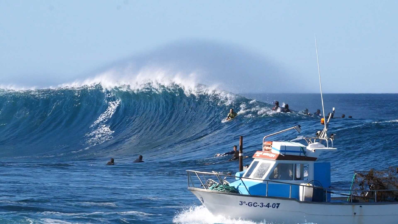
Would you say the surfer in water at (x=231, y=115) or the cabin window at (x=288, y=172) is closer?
the cabin window at (x=288, y=172)

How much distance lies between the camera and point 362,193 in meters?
15.0

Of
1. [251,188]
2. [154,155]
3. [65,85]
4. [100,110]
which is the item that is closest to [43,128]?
[100,110]

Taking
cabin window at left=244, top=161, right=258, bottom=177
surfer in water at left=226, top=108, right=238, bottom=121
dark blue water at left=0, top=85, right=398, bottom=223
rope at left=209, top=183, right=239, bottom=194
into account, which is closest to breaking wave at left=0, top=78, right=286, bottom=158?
dark blue water at left=0, top=85, right=398, bottom=223

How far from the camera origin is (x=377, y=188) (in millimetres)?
14688

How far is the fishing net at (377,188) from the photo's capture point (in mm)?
14388

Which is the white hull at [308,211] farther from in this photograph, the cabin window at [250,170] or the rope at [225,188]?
the cabin window at [250,170]

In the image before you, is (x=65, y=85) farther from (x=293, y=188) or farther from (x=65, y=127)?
(x=293, y=188)

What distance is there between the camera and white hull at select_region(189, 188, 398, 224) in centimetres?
1373

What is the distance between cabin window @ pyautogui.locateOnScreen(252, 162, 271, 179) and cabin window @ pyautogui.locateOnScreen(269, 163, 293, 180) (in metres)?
0.19

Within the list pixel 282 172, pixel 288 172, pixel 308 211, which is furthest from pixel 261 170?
pixel 308 211

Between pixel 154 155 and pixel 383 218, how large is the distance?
18.7 meters

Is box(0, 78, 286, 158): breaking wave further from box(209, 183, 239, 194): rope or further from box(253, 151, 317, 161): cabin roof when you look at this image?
Answer: box(253, 151, 317, 161): cabin roof

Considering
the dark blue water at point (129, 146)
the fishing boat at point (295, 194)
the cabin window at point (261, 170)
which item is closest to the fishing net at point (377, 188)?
the fishing boat at point (295, 194)

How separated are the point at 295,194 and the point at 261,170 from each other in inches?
38.3
